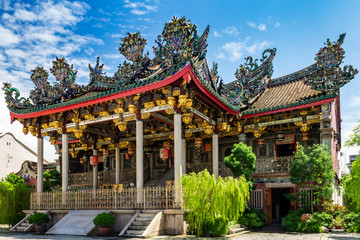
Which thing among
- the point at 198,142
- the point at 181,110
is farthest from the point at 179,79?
the point at 198,142

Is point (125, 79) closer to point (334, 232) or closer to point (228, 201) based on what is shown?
Result: point (228, 201)

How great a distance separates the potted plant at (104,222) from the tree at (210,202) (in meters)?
2.76

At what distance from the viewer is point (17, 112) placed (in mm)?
16828

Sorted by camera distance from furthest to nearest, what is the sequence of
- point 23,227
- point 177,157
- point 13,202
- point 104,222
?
point 13,202
point 23,227
point 177,157
point 104,222

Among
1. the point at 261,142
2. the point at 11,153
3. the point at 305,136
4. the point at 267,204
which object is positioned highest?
the point at 305,136

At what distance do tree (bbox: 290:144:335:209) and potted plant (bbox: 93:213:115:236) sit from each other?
23.2 ft

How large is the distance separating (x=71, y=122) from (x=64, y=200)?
3.49m

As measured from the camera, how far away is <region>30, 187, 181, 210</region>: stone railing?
1263 centimetres

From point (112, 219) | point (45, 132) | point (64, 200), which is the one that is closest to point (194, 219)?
point (112, 219)

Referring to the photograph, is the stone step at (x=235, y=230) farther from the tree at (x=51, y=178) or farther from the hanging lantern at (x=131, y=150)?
the tree at (x=51, y=178)

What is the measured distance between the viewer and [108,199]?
45.7ft

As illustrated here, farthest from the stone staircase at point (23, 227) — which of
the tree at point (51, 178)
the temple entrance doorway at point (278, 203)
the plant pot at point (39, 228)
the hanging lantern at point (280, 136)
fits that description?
the temple entrance doorway at point (278, 203)

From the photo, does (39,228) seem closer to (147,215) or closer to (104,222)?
(104,222)

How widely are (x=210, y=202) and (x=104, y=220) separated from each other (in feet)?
12.0
